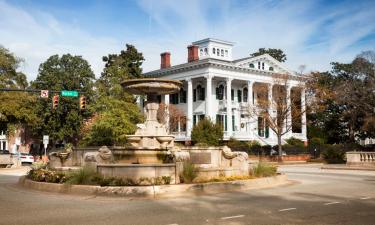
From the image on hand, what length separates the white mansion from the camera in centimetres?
6106

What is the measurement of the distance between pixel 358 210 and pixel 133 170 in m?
6.67

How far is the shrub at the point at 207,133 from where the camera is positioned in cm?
5112

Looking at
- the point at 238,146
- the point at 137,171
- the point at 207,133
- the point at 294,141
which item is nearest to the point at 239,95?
the point at 294,141

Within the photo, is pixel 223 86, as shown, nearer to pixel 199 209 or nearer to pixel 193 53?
pixel 193 53

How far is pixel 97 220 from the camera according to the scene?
10.2 metres

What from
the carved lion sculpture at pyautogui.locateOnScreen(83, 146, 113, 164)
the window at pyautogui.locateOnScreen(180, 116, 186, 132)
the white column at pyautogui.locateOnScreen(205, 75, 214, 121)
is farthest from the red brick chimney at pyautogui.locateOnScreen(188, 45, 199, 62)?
the carved lion sculpture at pyautogui.locateOnScreen(83, 146, 113, 164)

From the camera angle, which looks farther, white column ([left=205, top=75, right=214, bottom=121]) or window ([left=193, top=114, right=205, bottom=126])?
window ([left=193, top=114, right=205, bottom=126])

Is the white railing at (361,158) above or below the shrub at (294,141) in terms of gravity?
below

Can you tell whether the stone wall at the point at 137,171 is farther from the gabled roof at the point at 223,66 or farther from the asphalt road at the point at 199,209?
the gabled roof at the point at 223,66

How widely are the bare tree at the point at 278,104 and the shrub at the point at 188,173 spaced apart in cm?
3647

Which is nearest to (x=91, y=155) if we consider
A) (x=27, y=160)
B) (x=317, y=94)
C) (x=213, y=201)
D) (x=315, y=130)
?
(x=213, y=201)

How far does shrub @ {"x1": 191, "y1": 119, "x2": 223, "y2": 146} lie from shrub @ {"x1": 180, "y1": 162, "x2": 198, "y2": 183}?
3466 cm

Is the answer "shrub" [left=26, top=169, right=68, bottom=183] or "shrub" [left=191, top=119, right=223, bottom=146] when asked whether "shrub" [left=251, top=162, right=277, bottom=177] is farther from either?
"shrub" [left=191, top=119, right=223, bottom=146]

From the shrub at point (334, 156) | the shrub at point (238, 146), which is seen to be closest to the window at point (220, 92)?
→ the shrub at point (238, 146)
